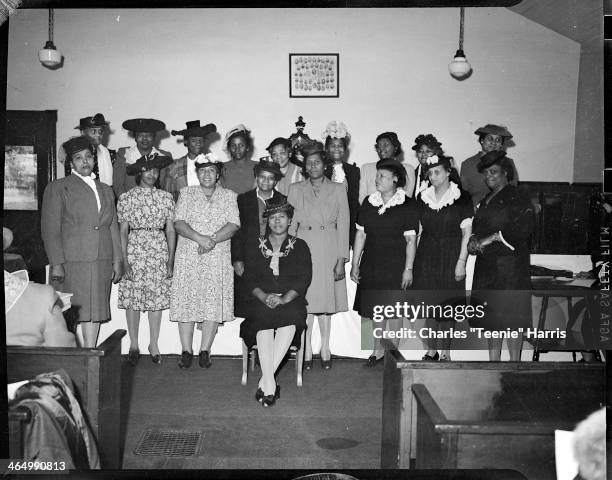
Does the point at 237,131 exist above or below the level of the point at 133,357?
above

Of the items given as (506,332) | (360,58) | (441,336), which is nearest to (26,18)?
(360,58)

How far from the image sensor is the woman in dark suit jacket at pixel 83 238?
2971mm

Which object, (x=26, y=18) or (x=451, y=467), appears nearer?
(x=451, y=467)

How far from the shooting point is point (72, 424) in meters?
2.24

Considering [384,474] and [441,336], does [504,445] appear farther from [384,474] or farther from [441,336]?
[441,336]

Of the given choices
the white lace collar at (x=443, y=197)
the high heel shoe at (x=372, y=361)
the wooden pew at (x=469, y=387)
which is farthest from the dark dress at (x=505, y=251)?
the high heel shoe at (x=372, y=361)

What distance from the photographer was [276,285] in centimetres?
341

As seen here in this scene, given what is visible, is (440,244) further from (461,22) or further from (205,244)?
(205,244)

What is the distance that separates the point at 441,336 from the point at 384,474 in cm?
72

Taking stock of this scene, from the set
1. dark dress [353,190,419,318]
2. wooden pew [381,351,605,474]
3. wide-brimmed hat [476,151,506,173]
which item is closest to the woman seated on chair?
dark dress [353,190,419,318]

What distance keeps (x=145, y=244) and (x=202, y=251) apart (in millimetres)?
320

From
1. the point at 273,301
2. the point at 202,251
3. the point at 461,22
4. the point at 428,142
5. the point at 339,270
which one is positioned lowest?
the point at 273,301

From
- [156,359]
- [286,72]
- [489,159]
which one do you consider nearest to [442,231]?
[489,159]

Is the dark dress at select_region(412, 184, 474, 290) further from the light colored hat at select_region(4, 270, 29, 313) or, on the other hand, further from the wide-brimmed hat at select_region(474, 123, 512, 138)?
the light colored hat at select_region(4, 270, 29, 313)
